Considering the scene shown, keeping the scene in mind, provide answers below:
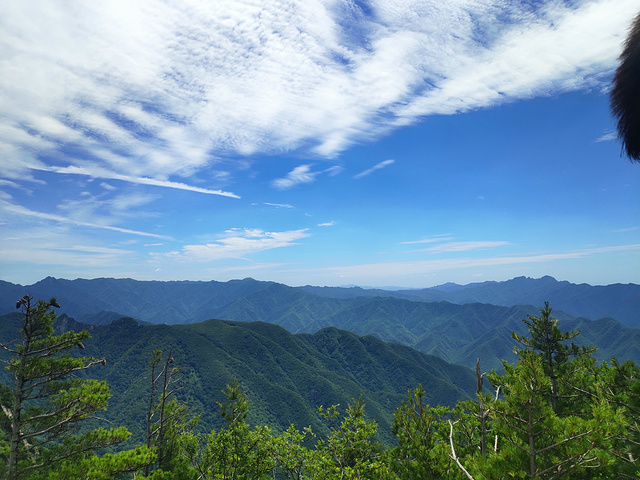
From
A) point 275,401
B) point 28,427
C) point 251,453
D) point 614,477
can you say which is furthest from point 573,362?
point 275,401

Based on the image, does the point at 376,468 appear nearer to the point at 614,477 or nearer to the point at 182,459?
the point at 614,477

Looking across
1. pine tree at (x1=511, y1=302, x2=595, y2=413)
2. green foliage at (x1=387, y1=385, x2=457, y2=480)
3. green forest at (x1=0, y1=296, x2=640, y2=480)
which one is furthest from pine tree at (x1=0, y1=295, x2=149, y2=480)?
pine tree at (x1=511, y1=302, x2=595, y2=413)

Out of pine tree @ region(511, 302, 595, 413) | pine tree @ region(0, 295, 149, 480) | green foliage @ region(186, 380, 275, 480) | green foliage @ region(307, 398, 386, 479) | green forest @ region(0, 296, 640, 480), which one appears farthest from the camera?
pine tree @ region(511, 302, 595, 413)

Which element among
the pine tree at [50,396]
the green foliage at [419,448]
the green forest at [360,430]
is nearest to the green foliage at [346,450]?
the green forest at [360,430]

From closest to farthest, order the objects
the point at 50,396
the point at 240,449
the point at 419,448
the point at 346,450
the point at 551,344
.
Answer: the point at 419,448, the point at 346,450, the point at 50,396, the point at 240,449, the point at 551,344

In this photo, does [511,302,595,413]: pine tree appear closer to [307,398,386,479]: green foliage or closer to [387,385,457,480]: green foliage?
[307,398,386,479]: green foliage

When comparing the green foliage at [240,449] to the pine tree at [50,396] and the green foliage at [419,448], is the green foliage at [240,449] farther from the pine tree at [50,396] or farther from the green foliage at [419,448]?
the green foliage at [419,448]

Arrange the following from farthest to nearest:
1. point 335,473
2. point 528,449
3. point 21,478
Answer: point 21,478 < point 335,473 < point 528,449

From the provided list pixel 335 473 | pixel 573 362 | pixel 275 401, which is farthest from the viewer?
pixel 275 401

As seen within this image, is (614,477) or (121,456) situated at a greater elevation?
(614,477)

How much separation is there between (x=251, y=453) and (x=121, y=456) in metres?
5.58

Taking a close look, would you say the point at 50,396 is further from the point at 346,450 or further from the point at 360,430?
the point at 360,430

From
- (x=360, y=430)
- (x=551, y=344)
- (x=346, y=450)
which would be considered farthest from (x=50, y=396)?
(x=551, y=344)

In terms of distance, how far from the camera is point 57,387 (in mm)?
14164
